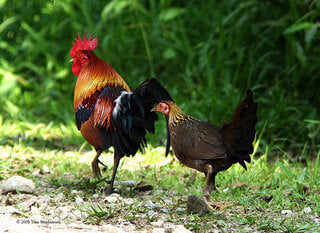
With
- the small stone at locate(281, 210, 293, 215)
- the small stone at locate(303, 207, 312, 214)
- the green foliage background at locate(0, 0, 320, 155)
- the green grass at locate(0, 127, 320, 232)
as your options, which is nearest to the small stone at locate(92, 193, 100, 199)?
the green grass at locate(0, 127, 320, 232)

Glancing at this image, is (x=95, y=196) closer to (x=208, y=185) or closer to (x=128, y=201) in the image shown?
(x=128, y=201)

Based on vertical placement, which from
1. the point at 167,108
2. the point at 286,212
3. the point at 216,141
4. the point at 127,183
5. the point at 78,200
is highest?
the point at 167,108

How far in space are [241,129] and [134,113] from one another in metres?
0.89

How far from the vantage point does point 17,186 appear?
11.0 ft

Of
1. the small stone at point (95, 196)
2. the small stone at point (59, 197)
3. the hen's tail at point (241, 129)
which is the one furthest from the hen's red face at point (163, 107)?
the small stone at point (59, 197)

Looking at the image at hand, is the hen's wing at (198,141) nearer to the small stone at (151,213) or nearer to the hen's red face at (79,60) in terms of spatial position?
the small stone at (151,213)

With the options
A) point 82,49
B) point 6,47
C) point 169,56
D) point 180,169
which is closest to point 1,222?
point 82,49

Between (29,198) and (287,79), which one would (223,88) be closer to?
(287,79)

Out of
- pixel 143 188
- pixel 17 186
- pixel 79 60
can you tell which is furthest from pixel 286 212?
pixel 79 60

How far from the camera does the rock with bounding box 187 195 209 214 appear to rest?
2967 mm

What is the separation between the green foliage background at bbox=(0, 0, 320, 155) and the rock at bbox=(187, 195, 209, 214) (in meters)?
2.19

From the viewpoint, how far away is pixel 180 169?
4.28 meters

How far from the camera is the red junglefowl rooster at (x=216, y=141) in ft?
9.84

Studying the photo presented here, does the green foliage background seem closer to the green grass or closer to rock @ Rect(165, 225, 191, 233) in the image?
the green grass
